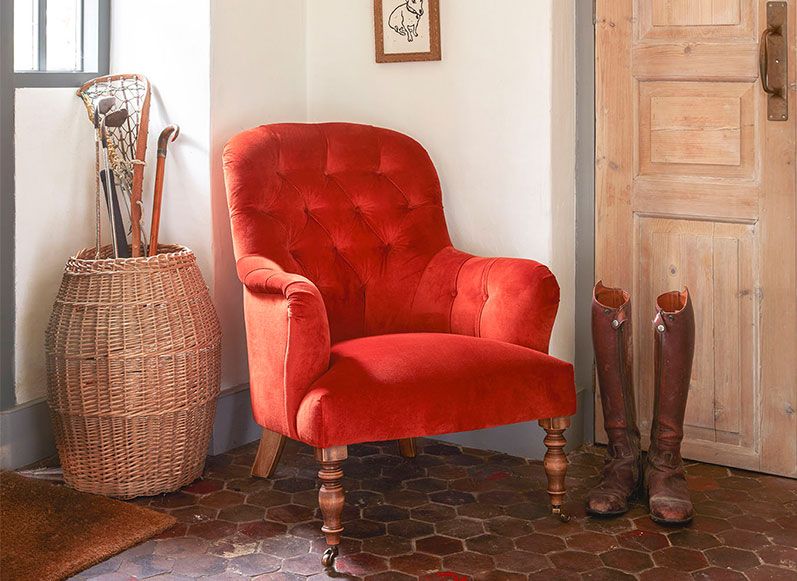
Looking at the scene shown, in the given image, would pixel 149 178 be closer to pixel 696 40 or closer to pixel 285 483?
pixel 285 483

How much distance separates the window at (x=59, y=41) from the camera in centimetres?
318

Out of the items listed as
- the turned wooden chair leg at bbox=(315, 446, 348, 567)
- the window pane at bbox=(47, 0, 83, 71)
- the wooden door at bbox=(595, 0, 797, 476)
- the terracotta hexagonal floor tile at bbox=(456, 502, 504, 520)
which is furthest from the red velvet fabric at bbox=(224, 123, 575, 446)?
the window pane at bbox=(47, 0, 83, 71)

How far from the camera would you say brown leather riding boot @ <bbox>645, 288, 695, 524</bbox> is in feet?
9.23

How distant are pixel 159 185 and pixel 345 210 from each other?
0.56 metres

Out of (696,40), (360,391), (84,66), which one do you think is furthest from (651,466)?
(84,66)

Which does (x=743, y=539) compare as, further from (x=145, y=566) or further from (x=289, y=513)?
(x=145, y=566)

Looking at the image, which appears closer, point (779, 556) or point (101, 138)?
point (779, 556)

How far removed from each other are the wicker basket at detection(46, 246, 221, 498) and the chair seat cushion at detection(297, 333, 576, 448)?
1.60ft

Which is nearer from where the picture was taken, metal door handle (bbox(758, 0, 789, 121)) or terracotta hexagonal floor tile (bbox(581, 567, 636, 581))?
terracotta hexagonal floor tile (bbox(581, 567, 636, 581))

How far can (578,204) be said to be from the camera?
337cm

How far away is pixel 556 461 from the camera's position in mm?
2775

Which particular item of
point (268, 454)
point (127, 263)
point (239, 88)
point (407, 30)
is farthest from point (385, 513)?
point (407, 30)

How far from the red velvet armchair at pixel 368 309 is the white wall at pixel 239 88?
261 millimetres

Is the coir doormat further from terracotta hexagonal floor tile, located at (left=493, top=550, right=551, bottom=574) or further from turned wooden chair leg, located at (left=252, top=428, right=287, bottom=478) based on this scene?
terracotta hexagonal floor tile, located at (left=493, top=550, right=551, bottom=574)
